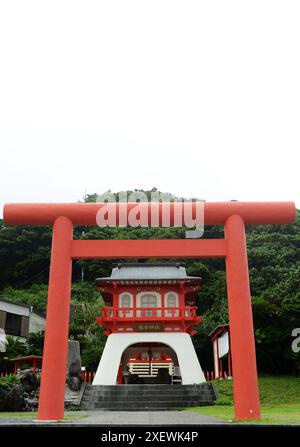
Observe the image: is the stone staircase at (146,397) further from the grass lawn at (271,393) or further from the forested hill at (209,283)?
the forested hill at (209,283)

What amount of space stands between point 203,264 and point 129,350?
16.1 metres

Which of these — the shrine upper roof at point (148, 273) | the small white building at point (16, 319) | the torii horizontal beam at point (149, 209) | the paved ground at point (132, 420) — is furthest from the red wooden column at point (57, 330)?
the small white building at point (16, 319)

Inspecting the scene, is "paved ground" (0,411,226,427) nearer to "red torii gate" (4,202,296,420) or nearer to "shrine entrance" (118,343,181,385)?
"red torii gate" (4,202,296,420)

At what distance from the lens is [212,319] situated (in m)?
28.5

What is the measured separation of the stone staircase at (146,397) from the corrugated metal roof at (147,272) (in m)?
5.67

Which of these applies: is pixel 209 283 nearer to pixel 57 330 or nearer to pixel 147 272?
pixel 147 272

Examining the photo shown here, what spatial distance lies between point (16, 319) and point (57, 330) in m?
25.0

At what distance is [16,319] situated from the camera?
32062 millimetres

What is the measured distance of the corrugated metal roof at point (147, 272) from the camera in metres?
21.9

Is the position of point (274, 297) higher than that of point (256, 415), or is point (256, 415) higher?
point (274, 297)

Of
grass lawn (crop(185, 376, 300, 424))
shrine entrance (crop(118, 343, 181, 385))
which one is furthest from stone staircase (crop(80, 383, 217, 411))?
shrine entrance (crop(118, 343, 181, 385))

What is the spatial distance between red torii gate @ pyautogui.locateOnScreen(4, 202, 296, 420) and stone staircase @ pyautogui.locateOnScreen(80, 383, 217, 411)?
7.52m

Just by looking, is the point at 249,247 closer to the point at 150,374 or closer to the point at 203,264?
the point at 203,264

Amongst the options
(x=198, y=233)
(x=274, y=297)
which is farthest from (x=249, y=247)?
(x=198, y=233)
